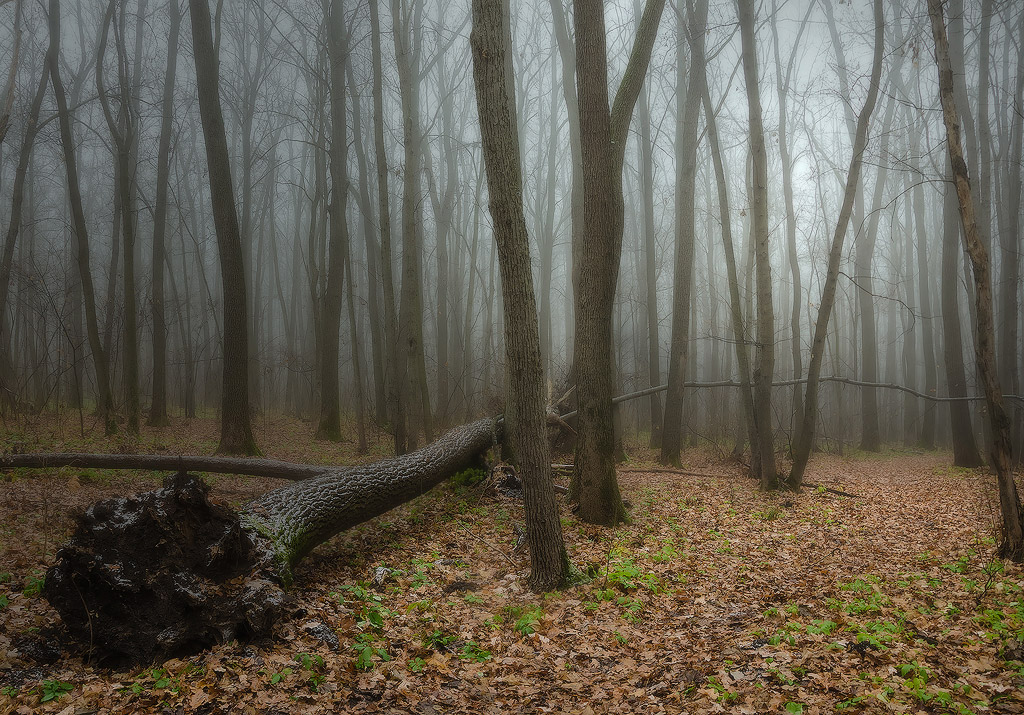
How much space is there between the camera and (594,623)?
439 cm

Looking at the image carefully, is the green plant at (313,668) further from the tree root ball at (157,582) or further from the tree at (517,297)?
the tree at (517,297)

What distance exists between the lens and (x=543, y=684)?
11.9 ft

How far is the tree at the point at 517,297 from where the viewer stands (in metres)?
4.71

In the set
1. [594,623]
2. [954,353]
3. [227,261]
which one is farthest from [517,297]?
[954,353]

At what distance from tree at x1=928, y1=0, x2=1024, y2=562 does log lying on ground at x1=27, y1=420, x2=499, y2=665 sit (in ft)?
20.4

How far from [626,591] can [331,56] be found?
1276 cm

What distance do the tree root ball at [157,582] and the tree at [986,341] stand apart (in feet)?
20.4

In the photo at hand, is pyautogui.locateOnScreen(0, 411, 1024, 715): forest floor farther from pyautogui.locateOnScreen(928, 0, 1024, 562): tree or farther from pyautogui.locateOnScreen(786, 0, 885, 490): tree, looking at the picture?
pyautogui.locateOnScreen(786, 0, 885, 490): tree

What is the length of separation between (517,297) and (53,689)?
12.6 feet

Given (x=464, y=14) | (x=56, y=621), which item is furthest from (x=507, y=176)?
(x=464, y=14)

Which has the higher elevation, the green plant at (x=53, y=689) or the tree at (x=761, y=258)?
the tree at (x=761, y=258)

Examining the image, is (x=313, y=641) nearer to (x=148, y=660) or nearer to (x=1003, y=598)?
(x=148, y=660)

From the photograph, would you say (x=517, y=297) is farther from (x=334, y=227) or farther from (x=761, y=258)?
(x=334, y=227)

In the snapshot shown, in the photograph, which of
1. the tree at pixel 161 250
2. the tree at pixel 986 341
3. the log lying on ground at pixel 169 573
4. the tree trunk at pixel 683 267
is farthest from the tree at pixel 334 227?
the tree at pixel 986 341
